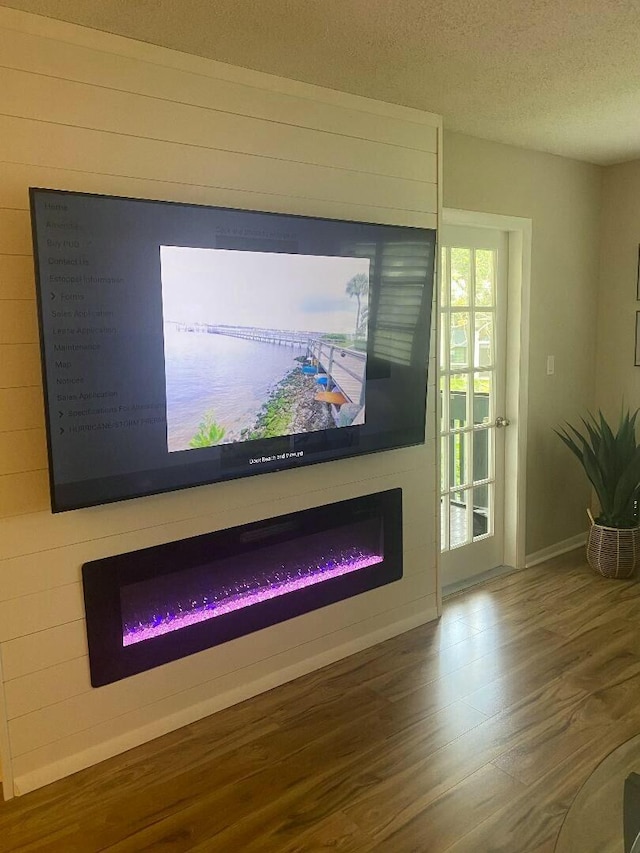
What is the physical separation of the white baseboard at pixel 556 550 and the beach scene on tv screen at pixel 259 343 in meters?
1.93

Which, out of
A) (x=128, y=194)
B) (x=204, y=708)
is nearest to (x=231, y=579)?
(x=204, y=708)

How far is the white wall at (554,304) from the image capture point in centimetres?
376

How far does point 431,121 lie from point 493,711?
2.53 meters

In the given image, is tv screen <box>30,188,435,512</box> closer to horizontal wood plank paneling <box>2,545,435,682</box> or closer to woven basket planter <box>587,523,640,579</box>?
horizontal wood plank paneling <box>2,545,435,682</box>

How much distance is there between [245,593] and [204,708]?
0.46 meters

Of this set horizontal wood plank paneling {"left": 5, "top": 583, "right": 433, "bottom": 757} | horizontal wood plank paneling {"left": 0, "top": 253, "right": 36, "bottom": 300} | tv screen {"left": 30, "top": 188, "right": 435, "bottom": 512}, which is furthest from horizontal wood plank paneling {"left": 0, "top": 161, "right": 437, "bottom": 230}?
horizontal wood plank paneling {"left": 5, "top": 583, "right": 433, "bottom": 757}

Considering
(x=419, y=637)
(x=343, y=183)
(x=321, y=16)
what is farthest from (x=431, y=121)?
(x=419, y=637)

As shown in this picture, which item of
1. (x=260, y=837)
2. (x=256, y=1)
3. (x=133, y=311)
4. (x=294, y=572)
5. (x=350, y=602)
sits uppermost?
(x=256, y=1)

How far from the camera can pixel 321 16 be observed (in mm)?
2064

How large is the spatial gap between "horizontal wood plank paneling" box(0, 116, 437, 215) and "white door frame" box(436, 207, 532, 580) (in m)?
1.02

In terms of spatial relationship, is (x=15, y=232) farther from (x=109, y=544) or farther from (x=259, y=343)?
(x=109, y=544)

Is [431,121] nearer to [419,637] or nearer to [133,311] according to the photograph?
[133,311]

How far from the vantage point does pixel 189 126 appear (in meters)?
2.37

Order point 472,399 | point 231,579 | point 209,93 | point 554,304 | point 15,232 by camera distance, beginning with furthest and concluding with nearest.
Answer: point 554,304, point 472,399, point 231,579, point 209,93, point 15,232
